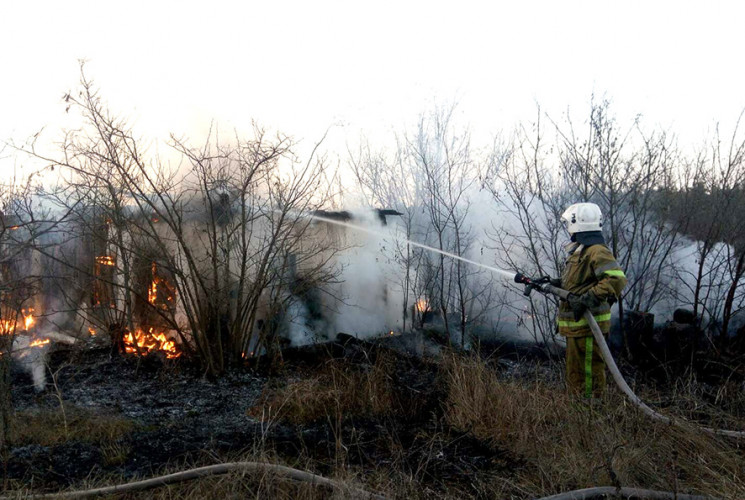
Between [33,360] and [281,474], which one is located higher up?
[281,474]

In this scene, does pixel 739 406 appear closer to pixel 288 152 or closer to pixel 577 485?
pixel 577 485

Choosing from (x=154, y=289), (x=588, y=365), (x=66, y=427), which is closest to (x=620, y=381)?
(x=588, y=365)

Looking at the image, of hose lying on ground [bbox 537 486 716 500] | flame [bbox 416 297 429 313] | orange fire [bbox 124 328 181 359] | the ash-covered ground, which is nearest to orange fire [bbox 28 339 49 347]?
the ash-covered ground

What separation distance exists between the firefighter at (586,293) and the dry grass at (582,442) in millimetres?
288

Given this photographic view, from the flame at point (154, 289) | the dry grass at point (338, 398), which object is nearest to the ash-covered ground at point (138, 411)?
the dry grass at point (338, 398)

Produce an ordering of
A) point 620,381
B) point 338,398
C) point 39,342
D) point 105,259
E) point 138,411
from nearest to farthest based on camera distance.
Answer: point 620,381
point 338,398
point 138,411
point 105,259
point 39,342

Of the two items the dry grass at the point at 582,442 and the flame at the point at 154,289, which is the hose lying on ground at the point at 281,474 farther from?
the flame at the point at 154,289

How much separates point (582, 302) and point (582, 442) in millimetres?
1267

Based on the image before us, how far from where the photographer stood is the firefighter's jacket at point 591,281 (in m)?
4.68

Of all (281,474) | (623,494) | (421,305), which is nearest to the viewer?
(623,494)

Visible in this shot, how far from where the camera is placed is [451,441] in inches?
162

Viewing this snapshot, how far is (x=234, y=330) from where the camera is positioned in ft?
23.6

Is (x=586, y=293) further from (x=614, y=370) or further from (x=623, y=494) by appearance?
(x=623, y=494)

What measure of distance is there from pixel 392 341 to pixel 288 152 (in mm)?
3048
